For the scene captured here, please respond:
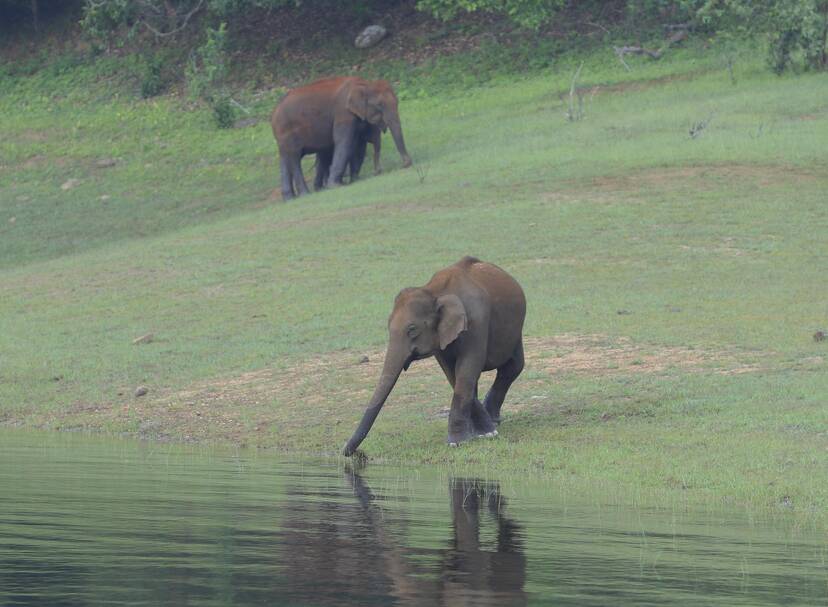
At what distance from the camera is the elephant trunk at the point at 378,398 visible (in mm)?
15906

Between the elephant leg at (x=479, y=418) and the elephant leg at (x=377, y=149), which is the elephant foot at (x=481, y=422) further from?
the elephant leg at (x=377, y=149)

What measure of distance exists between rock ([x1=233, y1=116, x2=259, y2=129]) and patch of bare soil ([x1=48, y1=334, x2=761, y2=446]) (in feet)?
79.9

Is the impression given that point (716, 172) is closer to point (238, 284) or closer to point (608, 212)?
Result: point (608, 212)

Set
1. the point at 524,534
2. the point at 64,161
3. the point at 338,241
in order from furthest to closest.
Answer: the point at 64,161, the point at 338,241, the point at 524,534

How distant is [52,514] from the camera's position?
480 inches

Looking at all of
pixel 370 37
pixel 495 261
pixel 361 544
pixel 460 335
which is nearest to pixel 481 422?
pixel 460 335

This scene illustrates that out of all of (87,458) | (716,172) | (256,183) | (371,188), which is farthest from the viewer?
(256,183)

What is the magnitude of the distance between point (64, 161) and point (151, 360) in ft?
73.2

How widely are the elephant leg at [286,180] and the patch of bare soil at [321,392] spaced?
16036mm

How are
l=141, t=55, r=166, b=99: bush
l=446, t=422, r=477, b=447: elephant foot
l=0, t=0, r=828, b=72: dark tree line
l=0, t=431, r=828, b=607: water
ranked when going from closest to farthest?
l=0, t=431, r=828, b=607: water → l=446, t=422, r=477, b=447: elephant foot → l=0, t=0, r=828, b=72: dark tree line → l=141, t=55, r=166, b=99: bush

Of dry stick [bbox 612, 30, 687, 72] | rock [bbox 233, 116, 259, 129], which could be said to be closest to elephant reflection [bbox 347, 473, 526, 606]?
rock [bbox 233, 116, 259, 129]

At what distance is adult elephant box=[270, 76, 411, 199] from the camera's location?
37969 millimetres

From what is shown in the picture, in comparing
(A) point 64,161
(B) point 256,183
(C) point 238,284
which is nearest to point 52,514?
(C) point 238,284

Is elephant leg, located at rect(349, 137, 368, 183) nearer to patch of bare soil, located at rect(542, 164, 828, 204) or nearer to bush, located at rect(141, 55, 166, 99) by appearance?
patch of bare soil, located at rect(542, 164, 828, 204)
